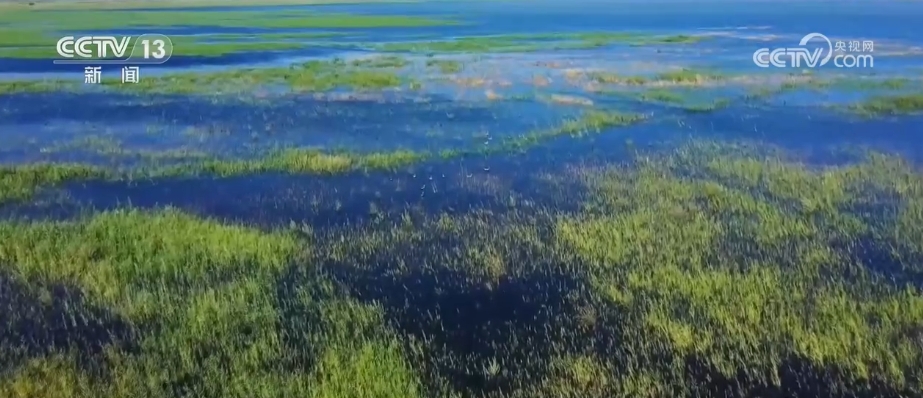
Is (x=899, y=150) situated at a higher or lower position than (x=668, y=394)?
higher

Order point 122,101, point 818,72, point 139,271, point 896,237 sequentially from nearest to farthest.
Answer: point 139,271, point 896,237, point 122,101, point 818,72

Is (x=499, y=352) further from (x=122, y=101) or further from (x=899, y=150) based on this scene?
(x=122, y=101)

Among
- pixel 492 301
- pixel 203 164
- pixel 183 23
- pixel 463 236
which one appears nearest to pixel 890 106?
pixel 463 236

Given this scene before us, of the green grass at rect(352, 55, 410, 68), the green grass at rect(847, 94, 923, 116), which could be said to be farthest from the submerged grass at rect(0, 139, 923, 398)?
the green grass at rect(352, 55, 410, 68)

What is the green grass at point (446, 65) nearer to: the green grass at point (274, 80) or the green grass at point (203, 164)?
the green grass at point (274, 80)

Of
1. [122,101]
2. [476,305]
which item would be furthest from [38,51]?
[476,305]

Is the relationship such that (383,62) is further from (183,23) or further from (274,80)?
(183,23)
